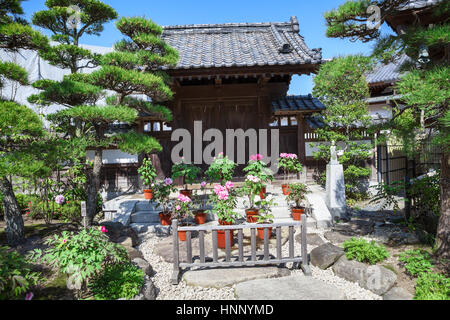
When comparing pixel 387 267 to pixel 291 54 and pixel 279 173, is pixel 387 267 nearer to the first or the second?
pixel 279 173

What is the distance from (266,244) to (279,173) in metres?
5.10

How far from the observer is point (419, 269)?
12.3ft

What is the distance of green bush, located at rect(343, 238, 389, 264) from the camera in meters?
4.12

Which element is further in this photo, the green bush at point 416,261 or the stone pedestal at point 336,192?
the stone pedestal at point 336,192

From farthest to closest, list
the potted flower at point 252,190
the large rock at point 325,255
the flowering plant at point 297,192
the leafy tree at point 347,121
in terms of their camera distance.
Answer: the leafy tree at point 347,121, the flowering plant at point 297,192, the potted flower at point 252,190, the large rock at point 325,255

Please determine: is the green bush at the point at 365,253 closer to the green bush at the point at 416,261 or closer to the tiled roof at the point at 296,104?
the green bush at the point at 416,261

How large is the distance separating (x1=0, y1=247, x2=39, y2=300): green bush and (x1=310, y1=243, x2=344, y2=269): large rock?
4.05 m

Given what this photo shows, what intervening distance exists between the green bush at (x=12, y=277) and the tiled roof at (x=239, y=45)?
564 centimetres

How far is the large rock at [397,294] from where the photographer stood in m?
3.38

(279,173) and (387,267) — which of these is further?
(279,173)

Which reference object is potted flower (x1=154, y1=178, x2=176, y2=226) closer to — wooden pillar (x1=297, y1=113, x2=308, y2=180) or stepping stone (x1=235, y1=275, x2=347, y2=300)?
stepping stone (x1=235, y1=275, x2=347, y2=300)

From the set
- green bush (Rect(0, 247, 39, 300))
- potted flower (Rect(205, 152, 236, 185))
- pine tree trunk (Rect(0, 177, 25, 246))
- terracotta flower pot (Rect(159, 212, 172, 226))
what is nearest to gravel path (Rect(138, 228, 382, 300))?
green bush (Rect(0, 247, 39, 300))

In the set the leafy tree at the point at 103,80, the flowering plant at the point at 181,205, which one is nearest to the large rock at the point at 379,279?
the flowering plant at the point at 181,205
